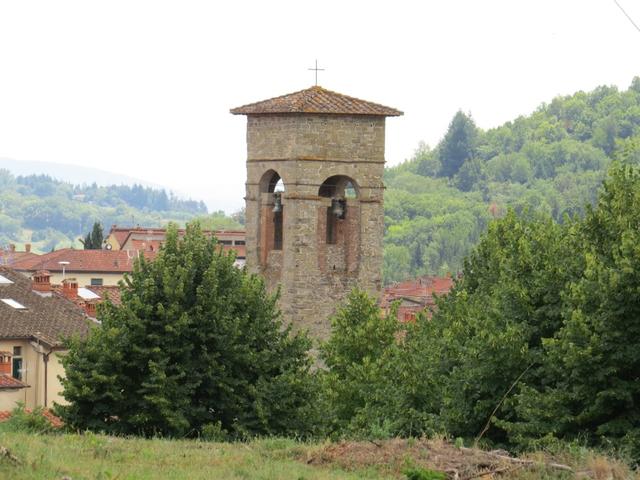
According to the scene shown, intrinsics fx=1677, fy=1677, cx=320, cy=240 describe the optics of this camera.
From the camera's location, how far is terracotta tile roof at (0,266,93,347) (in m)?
45.1

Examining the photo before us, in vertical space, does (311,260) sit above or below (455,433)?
above

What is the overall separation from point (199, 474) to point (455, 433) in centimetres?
→ 945

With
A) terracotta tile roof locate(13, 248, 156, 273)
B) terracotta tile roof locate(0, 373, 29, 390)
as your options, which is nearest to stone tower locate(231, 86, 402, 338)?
terracotta tile roof locate(0, 373, 29, 390)

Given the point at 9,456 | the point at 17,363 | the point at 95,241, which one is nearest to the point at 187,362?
the point at 9,456

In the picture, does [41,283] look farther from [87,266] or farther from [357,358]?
[87,266]

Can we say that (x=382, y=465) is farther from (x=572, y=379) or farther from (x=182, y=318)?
(x=182, y=318)

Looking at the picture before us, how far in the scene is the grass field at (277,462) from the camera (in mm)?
17562

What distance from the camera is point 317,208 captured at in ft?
131

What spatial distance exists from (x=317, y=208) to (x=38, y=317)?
11580 mm

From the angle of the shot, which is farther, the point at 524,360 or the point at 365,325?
the point at 365,325

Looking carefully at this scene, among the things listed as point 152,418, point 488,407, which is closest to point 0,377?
point 152,418

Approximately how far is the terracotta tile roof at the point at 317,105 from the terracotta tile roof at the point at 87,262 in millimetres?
56942

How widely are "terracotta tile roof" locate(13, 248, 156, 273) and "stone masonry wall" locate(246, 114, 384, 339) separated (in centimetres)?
5652

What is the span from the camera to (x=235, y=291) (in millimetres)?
29281
